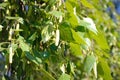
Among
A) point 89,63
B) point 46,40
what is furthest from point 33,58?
point 89,63

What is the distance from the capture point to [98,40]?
44.8 inches

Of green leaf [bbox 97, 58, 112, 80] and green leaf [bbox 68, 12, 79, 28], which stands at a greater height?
green leaf [bbox 68, 12, 79, 28]

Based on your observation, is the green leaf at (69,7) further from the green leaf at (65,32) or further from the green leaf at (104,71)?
the green leaf at (104,71)

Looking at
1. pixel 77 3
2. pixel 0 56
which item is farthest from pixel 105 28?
pixel 0 56

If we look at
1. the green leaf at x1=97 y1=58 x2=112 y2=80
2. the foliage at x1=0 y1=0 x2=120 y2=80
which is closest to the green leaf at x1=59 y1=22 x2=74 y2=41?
the foliage at x1=0 y1=0 x2=120 y2=80

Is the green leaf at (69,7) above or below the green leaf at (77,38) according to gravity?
above

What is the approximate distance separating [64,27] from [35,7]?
15 cm

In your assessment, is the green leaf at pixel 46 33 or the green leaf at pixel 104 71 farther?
the green leaf at pixel 104 71

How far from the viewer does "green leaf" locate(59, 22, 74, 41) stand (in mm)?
1006

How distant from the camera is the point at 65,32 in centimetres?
101

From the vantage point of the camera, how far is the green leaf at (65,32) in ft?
3.30

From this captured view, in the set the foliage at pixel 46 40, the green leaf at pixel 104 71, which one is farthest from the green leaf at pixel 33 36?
the green leaf at pixel 104 71

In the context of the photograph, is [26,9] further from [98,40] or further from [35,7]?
[98,40]

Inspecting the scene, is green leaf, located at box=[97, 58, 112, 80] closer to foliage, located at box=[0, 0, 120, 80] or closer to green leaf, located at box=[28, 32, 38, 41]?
foliage, located at box=[0, 0, 120, 80]
